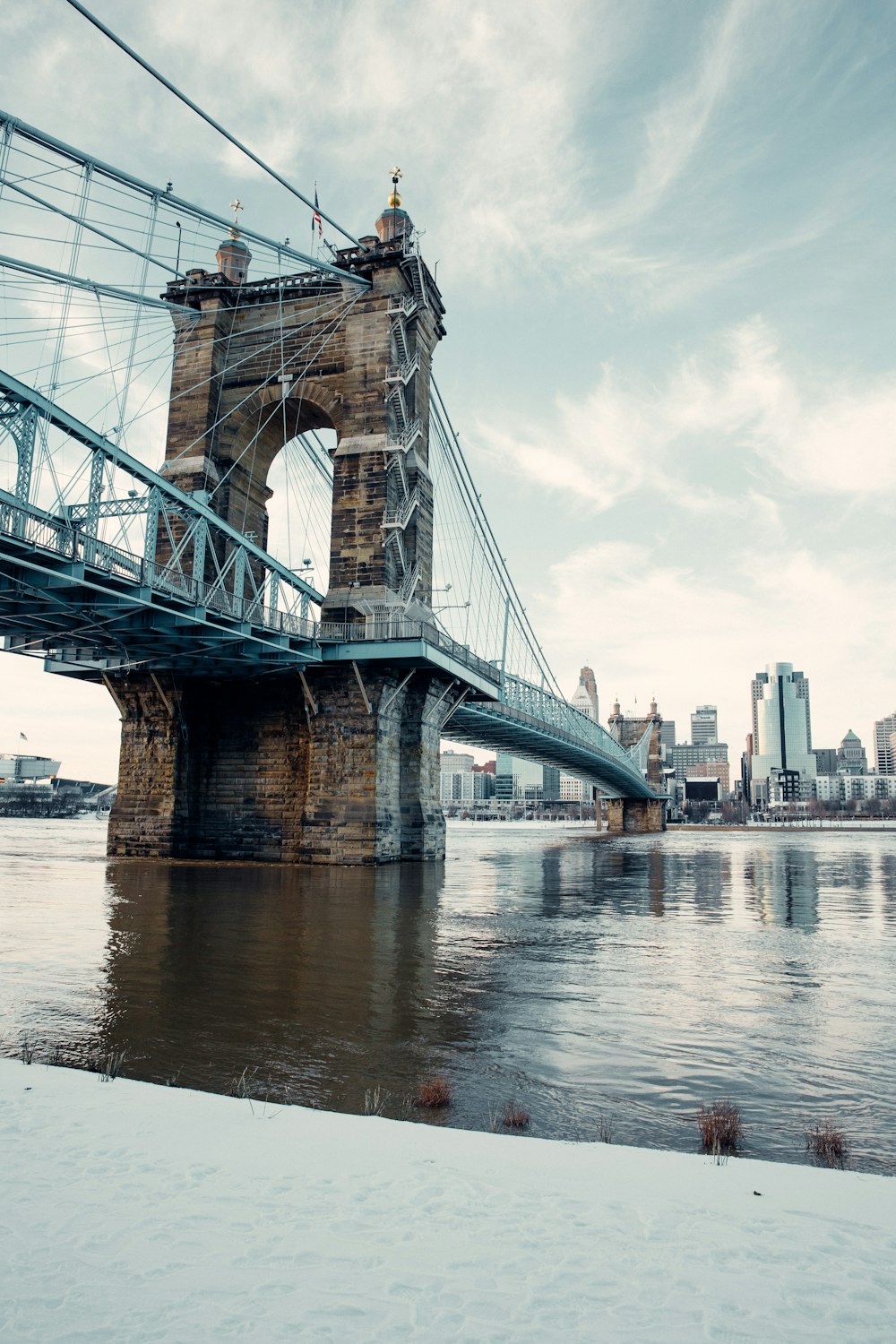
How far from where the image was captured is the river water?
23.7 feet

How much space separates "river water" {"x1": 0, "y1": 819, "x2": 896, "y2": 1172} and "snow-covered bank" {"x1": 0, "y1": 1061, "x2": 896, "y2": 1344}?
115 centimetres

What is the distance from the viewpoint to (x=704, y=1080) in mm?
7773

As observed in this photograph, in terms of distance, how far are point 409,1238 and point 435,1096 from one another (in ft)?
8.76

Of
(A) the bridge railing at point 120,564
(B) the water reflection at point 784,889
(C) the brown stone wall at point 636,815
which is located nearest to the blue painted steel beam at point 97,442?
(A) the bridge railing at point 120,564

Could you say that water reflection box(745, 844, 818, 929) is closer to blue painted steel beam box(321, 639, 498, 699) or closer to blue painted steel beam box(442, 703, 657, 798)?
blue painted steel beam box(321, 639, 498, 699)

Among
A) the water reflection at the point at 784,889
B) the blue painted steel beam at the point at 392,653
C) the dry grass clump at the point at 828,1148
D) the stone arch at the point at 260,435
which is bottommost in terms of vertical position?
the water reflection at the point at 784,889

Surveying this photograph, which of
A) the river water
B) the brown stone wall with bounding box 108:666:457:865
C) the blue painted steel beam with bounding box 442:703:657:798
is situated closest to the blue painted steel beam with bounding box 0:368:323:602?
the brown stone wall with bounding box 108:666:457:865

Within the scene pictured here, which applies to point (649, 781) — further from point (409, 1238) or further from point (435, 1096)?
point (409, 1238)

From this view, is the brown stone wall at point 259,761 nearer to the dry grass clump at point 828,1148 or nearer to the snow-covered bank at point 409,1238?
the dry grass clump at point 828,1148

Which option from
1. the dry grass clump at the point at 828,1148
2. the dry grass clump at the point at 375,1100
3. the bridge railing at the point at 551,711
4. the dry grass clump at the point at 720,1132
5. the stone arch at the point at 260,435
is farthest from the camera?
the bridge railing at the point at 551,711

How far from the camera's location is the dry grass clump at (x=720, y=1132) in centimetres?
593

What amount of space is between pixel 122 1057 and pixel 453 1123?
10.1 feet

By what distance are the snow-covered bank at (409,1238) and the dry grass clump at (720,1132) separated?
1.68 ft

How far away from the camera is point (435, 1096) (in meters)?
6.88
